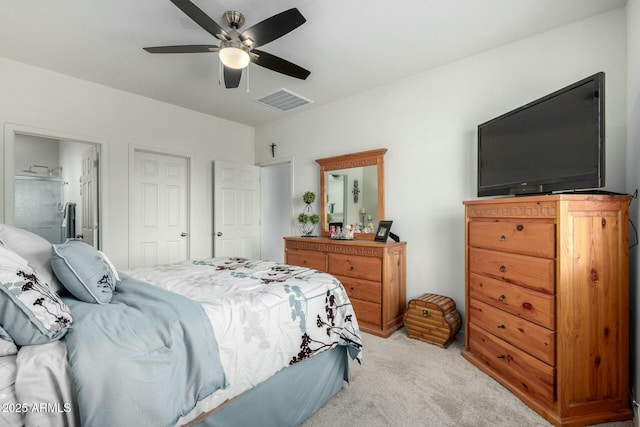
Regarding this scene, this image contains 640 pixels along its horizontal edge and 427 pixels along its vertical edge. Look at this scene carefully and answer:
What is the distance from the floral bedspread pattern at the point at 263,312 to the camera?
1.32 meters

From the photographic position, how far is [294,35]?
7.83ft

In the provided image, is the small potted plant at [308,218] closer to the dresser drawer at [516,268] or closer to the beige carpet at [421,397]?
the beige carpet at [421,397]

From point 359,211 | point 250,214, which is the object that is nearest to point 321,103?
point 359,211

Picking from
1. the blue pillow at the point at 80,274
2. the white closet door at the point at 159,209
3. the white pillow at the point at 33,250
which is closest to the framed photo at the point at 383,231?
the blue pillow at the point at 80,274

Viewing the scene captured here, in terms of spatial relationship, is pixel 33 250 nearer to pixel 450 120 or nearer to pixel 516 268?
pixel 516 268

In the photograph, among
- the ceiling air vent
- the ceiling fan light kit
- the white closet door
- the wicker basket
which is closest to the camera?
the ceiling fan light kit

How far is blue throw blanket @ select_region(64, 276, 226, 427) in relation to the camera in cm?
89

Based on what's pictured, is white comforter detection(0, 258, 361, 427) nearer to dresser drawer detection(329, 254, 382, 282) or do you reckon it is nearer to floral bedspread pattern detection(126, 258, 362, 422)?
floral bedspread pattern detection(126, 258, 362, 422)

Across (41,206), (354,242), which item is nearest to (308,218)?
(354,242)

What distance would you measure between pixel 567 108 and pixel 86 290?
2.82 m

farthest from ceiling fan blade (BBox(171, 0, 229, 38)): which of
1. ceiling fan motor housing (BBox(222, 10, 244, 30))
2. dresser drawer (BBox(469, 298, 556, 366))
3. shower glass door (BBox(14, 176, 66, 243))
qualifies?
shower glass door (BBox(14, 176, 66, 243))

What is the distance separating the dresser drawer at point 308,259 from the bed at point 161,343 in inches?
51.1

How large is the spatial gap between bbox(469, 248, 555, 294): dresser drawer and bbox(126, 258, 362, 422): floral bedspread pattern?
110 centimetres

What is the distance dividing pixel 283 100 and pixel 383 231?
2072 mm
